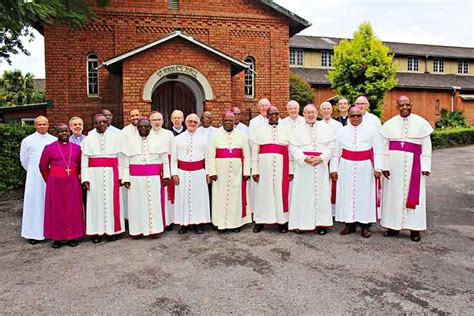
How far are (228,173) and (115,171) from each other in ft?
5.77

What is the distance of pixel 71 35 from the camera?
43.1 ft

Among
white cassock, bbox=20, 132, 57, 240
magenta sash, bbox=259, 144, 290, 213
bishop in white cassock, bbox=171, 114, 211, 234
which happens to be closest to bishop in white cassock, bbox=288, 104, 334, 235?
magenta sash, bbox=259, 144, 290, 213

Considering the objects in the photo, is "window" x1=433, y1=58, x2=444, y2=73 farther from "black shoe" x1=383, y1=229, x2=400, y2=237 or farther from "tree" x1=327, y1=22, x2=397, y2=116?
"black shoe" x1=383, y1=229, x2=400, y2=237

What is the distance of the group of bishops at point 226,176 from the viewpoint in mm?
6289

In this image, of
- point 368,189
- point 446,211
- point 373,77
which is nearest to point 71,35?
point 368,189

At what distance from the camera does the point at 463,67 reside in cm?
3834

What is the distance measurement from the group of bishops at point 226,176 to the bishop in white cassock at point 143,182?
0.02m

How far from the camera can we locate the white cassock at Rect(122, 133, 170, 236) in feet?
21.5

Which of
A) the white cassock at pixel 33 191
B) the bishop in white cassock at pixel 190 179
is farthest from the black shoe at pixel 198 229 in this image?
the white cassock at pixel 33 191

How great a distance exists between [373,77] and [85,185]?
19042 mm

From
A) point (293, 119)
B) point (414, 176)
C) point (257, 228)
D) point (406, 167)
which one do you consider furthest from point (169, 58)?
point (414, 176)

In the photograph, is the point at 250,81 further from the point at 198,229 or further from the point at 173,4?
the point at 198,229

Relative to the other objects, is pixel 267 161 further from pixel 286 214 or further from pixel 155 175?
pixel 155 175

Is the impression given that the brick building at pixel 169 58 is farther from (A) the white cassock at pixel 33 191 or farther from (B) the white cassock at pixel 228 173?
(B) the white cassock at pixel 228 173
